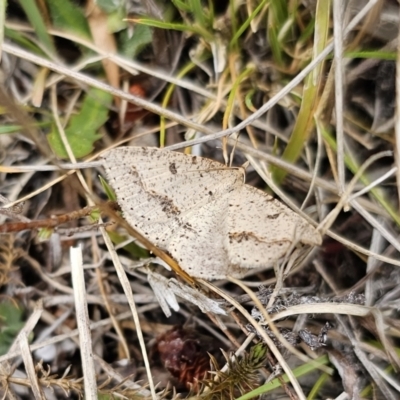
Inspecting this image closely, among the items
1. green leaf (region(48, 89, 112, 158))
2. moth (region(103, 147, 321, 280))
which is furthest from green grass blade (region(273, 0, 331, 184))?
green leaf (region(48, 89, 112, 158))

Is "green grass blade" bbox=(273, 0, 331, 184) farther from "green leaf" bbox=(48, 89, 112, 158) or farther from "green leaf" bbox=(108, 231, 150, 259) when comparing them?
"green leaf" bbox=(48, 89, 112, 158)

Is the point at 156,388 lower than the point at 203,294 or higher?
lower

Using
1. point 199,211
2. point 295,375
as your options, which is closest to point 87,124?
point 199,211

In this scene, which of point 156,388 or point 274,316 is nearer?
point 274,316

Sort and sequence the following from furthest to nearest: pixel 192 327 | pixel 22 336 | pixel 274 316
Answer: pixel 192 327 < pixel 22 336 < pixel 274 316

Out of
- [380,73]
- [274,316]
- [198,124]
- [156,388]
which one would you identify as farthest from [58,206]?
[380,73]

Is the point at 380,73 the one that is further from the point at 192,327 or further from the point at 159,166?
the point at 192,327
